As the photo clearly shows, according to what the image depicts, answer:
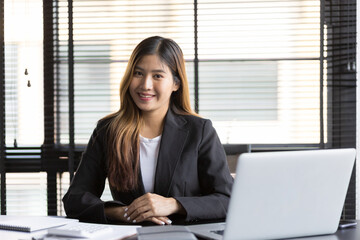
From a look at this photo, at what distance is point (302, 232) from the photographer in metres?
1.35

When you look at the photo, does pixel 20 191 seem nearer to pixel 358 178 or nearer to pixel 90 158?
pixel 90 158

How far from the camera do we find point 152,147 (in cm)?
203

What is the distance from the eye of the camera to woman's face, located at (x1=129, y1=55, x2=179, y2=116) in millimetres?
1986

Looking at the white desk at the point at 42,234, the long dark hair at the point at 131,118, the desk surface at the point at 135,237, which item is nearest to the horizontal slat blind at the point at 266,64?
the long dark hair at the point at 131,118

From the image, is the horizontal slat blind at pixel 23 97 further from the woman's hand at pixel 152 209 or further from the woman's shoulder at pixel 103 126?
the woman's hand at pixel 152 209

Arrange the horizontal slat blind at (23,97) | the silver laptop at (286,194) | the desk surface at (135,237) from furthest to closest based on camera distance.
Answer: the horizontal slat blind at (23,97) < the desk surface at (135,237) < the silver laptop at (286,194)

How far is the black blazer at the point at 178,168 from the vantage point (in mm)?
1916

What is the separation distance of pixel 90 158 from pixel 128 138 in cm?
17

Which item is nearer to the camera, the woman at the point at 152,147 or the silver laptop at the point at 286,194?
the silver laptop at the point at 286,194

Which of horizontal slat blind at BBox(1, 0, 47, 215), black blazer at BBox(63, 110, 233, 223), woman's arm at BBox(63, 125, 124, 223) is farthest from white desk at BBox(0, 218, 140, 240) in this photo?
horizontal slat blind at BBox(1, 0, 47, 215)

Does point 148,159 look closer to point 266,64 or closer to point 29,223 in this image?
point 29,223

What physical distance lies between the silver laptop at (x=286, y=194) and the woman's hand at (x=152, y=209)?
0.95 feet

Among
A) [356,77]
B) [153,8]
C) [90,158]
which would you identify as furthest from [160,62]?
[356,77]

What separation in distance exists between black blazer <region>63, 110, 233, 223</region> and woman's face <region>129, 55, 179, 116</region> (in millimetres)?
102
